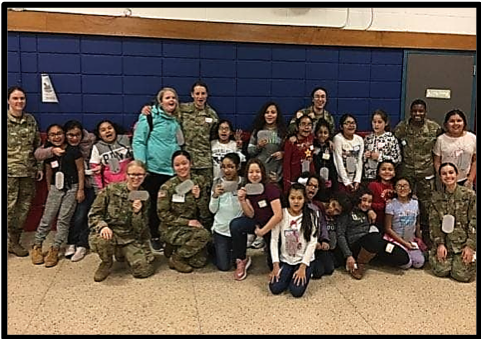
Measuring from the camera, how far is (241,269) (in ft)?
7.17

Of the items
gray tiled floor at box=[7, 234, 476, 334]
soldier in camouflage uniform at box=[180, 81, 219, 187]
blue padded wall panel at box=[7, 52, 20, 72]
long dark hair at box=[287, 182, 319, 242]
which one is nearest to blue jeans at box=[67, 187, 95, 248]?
gray tiled floor at box=[7, 234, 476, 334]

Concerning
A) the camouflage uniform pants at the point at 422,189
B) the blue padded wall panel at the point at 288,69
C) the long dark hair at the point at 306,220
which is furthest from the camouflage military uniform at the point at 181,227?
the camouflage uniform pants at the point at 422,189

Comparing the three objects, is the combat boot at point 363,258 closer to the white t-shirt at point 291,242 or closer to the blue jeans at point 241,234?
the white t-shirt at point 291,242

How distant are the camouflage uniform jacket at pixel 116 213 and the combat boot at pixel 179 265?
227 millimetres

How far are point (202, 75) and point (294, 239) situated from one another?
1199 mm

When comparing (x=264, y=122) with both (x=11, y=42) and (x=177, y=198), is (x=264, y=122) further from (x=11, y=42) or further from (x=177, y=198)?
(x=11, y=42)

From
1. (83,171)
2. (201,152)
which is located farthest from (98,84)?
(201,152)

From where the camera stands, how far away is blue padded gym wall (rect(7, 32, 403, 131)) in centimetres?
259

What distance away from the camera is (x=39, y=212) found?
7.70 ft

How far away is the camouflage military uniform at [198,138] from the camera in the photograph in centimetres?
247

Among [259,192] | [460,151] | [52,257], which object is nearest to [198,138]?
[259,192]

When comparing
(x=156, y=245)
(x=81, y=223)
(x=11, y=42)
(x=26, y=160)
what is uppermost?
(x=11, y=42)

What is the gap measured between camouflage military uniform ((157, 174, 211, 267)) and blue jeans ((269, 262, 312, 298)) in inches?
16.5

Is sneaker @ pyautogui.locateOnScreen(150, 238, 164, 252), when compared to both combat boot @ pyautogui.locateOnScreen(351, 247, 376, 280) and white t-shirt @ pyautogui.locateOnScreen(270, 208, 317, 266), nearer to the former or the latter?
white t-shirt @ pyautogui.locateOnScreen(270, 208, 317, 266)
